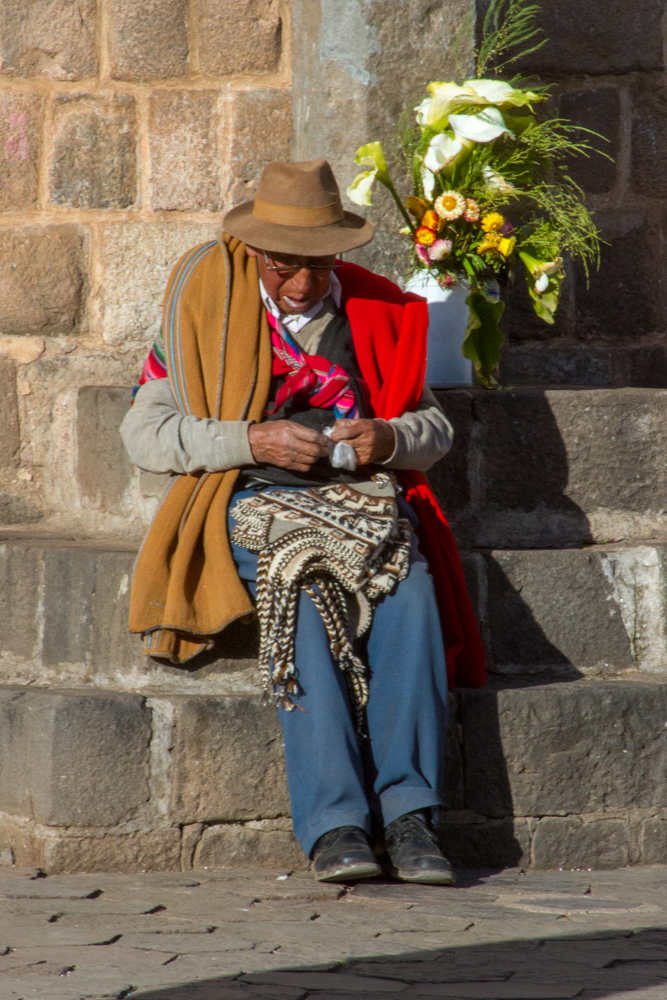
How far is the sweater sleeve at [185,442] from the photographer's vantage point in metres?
3.36

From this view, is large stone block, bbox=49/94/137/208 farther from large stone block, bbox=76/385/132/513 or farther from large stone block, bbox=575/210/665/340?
large stone block, bbox=575/210/665/340

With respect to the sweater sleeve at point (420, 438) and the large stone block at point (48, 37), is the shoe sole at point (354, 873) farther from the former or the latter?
the large stone block at point (48, 37)

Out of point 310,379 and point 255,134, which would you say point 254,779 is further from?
point 255,134

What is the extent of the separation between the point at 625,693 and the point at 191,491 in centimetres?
129

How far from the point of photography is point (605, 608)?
3.74 meters

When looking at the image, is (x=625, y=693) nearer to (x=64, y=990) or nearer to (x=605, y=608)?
(x=605, y=608)

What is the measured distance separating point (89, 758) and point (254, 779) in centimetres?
43

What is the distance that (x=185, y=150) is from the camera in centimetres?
446

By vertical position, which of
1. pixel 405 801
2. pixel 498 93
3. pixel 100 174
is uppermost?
pixel 498 93

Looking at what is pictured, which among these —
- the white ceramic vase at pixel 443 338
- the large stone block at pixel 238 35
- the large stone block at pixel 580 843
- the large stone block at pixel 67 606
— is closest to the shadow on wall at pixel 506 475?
the white ceramic vase at pixel 443 338

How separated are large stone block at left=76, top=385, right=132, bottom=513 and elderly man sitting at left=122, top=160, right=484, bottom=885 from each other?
1.84 ft

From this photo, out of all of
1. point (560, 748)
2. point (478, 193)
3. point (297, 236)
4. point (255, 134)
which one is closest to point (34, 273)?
point (255, 134)

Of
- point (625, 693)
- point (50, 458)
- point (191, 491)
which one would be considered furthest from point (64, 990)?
point (50, 458)

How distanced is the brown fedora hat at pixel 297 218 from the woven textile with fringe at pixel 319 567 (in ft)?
2.28
